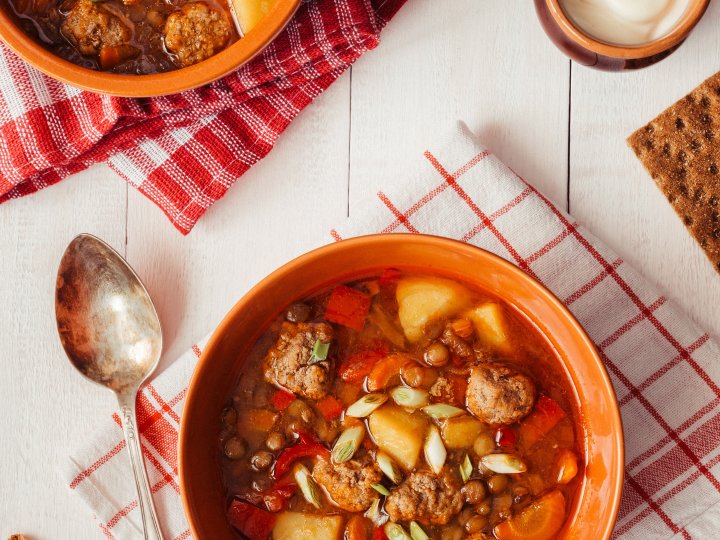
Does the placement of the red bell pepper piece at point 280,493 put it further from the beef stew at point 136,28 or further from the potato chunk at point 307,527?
the beef stew at point 136,28

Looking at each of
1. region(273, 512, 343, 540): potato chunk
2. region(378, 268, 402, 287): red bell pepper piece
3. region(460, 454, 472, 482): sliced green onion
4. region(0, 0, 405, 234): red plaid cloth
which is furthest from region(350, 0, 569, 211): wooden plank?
region(273, 512, 343, 540): potato chunk

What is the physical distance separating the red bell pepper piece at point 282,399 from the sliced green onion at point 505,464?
25.8 inches

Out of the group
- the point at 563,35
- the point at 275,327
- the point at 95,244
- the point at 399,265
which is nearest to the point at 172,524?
the point at 275,327

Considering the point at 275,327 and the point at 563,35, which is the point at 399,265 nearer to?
the point at 275,327

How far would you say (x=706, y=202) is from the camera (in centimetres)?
297

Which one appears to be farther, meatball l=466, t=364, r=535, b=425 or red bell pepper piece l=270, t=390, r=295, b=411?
red bell pepper piece l=270, t=390, r=295, b=411

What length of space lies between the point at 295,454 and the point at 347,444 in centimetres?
18

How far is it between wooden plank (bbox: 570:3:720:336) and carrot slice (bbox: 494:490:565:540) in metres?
0.88

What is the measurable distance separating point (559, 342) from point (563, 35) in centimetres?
103

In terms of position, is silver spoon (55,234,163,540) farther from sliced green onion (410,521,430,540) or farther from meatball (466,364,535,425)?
meatball (466,364,535,425)

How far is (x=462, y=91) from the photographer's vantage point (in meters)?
3.08

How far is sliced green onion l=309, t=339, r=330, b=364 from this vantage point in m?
2.66

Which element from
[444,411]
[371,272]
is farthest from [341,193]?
[444,411]

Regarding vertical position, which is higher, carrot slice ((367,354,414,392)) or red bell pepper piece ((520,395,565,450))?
carrot slice ((367,354,414,392))
